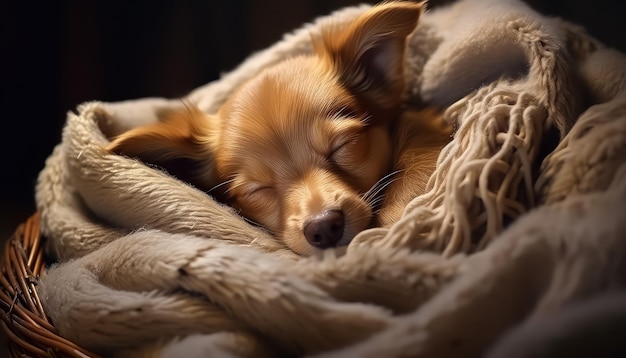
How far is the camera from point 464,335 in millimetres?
766

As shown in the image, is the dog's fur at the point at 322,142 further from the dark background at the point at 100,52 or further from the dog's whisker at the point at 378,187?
the dark background at the point at 100,52

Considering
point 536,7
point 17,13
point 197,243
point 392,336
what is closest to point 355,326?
point 392,336

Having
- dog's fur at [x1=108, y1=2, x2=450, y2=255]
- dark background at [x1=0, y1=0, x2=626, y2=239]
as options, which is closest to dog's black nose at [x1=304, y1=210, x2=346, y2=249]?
dog's fur at [x1=108, y1=2, x2=450, y2=255]

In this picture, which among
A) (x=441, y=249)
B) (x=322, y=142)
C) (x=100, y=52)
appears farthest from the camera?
(x=100, y=52)

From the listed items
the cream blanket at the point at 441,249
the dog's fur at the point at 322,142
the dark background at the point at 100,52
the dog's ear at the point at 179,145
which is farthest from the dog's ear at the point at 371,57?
the dark background at the point at 100,52

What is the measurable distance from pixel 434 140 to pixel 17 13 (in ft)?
Result: 4.95

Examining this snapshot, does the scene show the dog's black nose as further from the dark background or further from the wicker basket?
the dark background

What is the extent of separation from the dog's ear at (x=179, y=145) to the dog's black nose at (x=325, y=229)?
1.22 feet

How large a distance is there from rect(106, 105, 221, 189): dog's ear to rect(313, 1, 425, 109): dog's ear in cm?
33

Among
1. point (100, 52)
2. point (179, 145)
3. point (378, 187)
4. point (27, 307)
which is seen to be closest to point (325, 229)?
point (378, 187)

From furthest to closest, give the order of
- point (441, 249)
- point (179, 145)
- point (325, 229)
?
point (179, 145) < point (325, 229) < point (441, 249)

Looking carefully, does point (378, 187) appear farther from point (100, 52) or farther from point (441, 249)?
point (100, 52)

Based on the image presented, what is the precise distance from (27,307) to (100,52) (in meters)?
1.26

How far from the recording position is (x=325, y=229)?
109 centimetres
